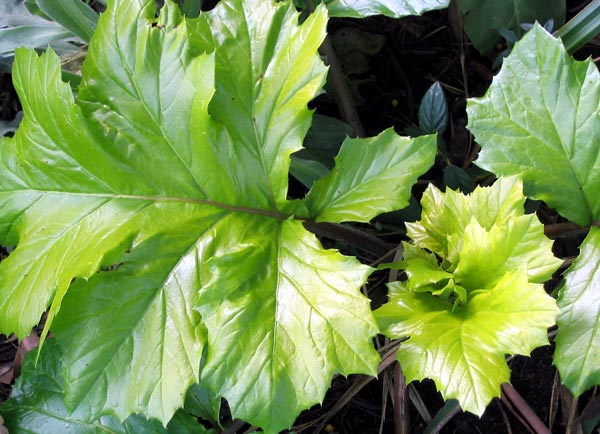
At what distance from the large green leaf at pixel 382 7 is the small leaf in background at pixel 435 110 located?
298 mm

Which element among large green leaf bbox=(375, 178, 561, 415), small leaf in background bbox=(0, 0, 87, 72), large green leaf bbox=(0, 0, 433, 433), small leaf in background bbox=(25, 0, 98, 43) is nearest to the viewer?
large green leaf bbox=(375, 178, 561, 415)

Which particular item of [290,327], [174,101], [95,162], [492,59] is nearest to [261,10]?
[174,101]

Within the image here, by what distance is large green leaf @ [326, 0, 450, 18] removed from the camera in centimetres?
144

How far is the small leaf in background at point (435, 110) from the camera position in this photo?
1.69 m

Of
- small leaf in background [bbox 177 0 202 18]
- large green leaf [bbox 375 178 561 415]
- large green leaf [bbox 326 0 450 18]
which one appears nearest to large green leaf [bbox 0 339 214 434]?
large green leaf [bbox 375 178 561 415]

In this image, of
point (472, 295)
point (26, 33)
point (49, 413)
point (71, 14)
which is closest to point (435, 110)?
point (472, 295)

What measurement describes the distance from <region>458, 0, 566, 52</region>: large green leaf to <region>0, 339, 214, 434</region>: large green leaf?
4.48 ft

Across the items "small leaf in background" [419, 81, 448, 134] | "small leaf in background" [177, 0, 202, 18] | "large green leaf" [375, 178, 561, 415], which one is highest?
"small leaf in background" [177, 0, 202, 18]

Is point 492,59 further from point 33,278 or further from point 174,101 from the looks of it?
point 33,278

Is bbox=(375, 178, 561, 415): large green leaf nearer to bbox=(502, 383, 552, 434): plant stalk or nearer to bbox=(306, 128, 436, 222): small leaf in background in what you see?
bbox=(306, 128, 436, 222): small leaf in background

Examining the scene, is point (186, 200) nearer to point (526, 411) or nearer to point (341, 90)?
point (341, 90)

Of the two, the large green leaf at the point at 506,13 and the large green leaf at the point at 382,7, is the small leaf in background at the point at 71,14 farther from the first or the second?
the large green leaf at the point at 506,13

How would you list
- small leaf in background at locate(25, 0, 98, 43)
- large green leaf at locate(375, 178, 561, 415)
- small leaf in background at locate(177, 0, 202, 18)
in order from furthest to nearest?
small leaf in background at locate(177, 0, 202, 18) → small leaf in background at locate(25, 0, 98, 43) → large green leaf at locate(375, 178, 561, 415)

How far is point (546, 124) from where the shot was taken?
4.26 ft
